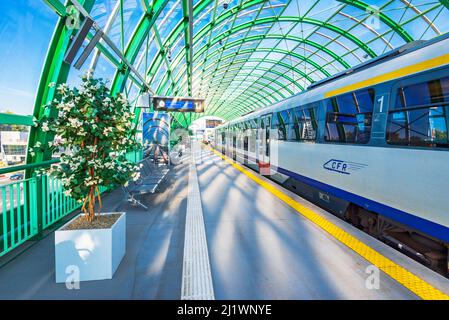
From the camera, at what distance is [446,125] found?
2.61 metres

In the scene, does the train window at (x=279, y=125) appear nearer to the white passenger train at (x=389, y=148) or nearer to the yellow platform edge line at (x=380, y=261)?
the white passenger train at (x=389, y=148)

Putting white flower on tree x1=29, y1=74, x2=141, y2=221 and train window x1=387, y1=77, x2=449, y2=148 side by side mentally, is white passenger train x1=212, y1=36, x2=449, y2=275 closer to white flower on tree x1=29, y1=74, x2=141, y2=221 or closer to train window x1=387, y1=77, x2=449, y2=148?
train window x1=387, y1=77, x2=449, y2=148

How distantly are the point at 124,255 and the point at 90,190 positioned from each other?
0.96m

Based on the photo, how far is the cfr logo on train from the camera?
12.7 ft

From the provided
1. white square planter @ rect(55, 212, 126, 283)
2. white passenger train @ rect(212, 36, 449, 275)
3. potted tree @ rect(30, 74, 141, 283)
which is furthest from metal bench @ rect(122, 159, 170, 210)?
white passenger train @ rect(212, 36, 449, 275)

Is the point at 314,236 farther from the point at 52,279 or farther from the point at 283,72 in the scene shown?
the point at 283,72

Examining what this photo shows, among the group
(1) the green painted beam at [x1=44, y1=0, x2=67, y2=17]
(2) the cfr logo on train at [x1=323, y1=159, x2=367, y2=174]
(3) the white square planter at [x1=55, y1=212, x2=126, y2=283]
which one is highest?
(1) the green painted beam at [x1=44, y1=0, x2=67, y2=17]

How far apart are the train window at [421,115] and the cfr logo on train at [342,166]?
68 cm

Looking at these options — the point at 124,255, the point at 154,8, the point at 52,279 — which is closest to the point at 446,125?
the point at 124,255

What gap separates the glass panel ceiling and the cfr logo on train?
625cm

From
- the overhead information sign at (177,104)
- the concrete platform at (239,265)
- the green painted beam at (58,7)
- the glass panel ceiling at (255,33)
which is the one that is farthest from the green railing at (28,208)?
the overhead information sign at (177,104)

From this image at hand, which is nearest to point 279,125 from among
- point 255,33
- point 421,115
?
point 421,115

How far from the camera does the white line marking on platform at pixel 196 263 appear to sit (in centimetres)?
217

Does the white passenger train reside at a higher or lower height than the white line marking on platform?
higher
